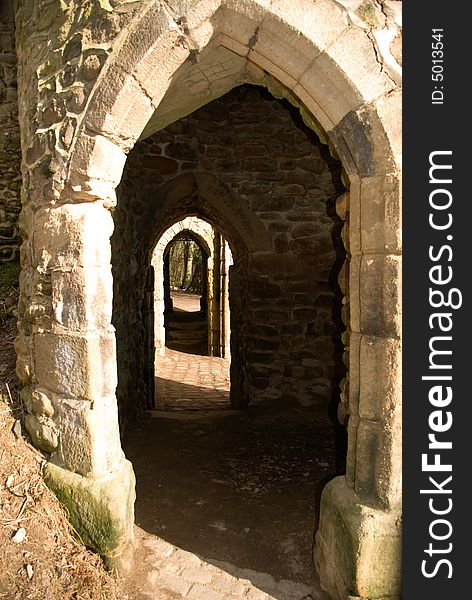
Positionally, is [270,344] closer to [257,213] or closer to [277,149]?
[257,213]

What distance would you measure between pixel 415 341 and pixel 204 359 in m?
8.99

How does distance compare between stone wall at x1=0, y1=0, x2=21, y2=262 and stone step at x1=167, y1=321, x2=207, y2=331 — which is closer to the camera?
stone wall at x1=0, y1=0, x2=21, y2=262

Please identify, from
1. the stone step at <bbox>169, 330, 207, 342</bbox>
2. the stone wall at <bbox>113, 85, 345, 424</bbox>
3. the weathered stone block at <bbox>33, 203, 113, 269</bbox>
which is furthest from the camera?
the stone step at <bbox>169, 330, 207, 342</bbox>

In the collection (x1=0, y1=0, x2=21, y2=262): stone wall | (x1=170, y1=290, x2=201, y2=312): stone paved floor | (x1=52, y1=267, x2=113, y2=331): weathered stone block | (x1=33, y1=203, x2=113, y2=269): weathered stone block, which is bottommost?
(x1=170, y1=290, x2=201, y2=312): stone paved floor

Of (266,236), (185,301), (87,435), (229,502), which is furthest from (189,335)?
(87,435)

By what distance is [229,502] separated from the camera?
12.6ft

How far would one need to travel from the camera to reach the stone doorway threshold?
286cm

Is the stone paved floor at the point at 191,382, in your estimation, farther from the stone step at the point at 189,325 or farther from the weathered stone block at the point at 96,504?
the weathered stone block at the point at 96,504

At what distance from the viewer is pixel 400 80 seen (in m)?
2.28

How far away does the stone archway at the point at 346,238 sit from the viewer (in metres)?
2.30

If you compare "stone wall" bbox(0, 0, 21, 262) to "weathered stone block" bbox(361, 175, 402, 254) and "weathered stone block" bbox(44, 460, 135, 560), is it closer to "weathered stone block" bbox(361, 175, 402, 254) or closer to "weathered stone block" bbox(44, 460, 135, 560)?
"weathered stone block" bbox(44, 460, 135, 560)

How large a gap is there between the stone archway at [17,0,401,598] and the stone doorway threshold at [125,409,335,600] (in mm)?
372

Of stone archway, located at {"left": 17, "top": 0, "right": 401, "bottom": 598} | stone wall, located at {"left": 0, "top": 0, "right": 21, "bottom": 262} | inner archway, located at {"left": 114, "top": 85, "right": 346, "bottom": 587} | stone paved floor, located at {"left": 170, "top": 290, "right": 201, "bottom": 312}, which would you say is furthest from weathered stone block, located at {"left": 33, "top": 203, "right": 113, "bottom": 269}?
stone paved floor, located at {"left": 170, "top": 290, "right": 201, "bottom": 312}

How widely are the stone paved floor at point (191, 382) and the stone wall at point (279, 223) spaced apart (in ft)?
4.03
